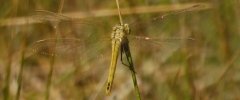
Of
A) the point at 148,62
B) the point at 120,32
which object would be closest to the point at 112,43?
the point at 120,32

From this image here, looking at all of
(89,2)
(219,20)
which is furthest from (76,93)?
(89,2)

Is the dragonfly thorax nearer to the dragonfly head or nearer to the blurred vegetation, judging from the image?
the dragonfly head

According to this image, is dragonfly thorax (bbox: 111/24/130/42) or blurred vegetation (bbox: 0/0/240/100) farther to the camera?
blurred vegetation (bbox: 0/0/240/100)

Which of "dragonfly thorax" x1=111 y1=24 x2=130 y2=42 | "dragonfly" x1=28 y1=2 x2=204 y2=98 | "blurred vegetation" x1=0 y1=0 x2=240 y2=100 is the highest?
"dragonfly thorax" x1=111 y1=24 x2=130 y2=42

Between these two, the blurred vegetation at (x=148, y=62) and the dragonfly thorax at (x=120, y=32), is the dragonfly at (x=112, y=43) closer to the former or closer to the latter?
the dragonfly thorax at (x=120, y=32)

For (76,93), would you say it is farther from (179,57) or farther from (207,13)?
(207,13)

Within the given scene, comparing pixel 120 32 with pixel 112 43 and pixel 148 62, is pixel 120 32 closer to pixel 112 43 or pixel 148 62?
pixel 112 43

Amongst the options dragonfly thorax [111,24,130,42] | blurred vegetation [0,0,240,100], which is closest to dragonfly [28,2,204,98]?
dragonfly thorax [111,24,130,42]

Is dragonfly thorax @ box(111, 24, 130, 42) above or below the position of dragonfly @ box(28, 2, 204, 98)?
above

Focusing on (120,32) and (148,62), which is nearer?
(120,32)
